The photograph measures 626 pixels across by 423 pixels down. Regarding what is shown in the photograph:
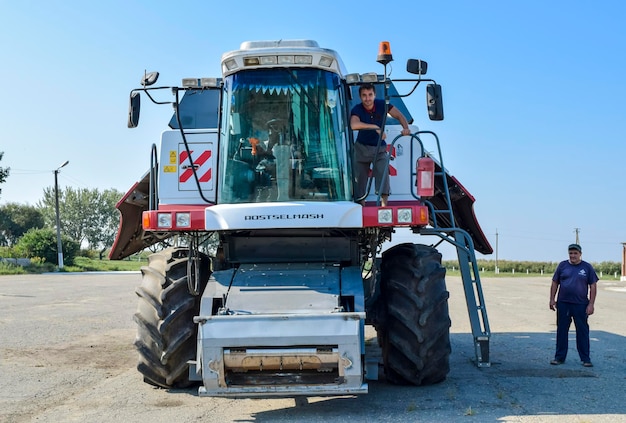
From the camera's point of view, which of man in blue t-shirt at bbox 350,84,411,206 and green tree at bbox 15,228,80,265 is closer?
man in blue t-shirt at bbox 350,84,411,206

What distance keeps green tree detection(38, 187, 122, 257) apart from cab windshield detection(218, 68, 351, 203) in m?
89.2

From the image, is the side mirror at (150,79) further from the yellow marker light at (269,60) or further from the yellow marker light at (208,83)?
the yellow marker light at (269,60)

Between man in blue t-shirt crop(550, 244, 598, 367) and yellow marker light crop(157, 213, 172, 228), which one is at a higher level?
yellow marker light crop(157, 213, 172, 228)

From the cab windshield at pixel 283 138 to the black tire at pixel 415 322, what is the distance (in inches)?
42.2

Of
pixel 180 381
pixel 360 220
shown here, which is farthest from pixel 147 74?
pixel 180 381

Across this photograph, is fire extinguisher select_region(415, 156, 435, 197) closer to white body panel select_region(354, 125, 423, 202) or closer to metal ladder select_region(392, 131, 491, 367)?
metal ladder select_region(392, 131, 491, 367)

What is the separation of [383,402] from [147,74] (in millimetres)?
4089

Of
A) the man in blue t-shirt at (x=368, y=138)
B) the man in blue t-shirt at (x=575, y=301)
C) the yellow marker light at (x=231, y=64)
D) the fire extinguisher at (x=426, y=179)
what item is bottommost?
the man in blue t-shirt at (x=575, y=301)

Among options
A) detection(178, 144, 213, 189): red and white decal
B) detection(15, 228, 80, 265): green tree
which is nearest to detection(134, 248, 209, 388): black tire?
detection(178, 144, 213, 189): red and white decal

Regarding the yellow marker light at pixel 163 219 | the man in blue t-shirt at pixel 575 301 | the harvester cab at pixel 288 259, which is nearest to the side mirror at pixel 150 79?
the harvester cab at pixel 288 259

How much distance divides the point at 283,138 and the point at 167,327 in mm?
2203

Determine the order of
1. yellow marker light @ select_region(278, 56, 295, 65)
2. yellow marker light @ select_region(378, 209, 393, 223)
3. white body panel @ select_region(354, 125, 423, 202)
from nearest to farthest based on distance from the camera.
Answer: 1. yellow marker light @ select_region(378, 209, 393, 223)
2. yellow marker light @ select_region(278, 56, 295, 65)
3. white body panel @ select_region(354, 125, 423, 202)

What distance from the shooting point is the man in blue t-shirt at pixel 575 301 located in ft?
31.3

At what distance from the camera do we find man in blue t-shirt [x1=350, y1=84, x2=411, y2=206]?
7.43 m
